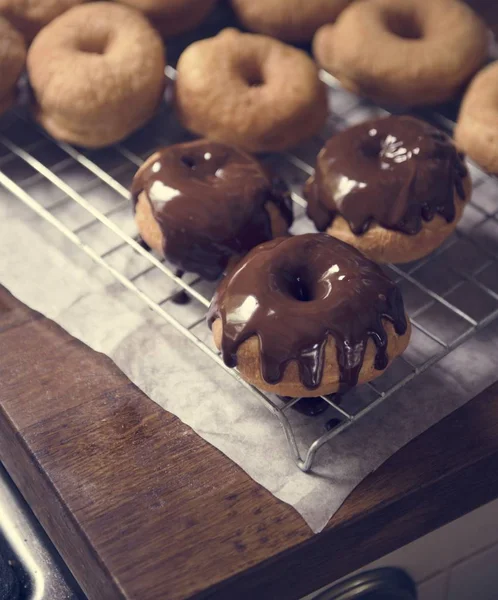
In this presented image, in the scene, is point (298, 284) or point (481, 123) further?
point (481, 123)

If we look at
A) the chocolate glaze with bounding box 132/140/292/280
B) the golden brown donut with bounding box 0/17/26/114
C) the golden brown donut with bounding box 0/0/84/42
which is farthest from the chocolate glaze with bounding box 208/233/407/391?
the golden brown donut with bounding box 0/0/84/42

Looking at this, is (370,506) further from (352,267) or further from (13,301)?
(13,301)

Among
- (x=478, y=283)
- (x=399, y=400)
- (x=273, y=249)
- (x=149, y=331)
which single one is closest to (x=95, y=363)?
(x=149, y=331)

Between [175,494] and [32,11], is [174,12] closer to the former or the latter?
[32,11]

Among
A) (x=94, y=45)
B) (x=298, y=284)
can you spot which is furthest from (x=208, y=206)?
(x=94, y=45)

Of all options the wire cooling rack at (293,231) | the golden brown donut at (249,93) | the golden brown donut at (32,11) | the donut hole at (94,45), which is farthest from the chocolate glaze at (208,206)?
the golden brown donut at (32,11)

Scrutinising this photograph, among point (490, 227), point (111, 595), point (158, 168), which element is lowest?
point (111, 595)

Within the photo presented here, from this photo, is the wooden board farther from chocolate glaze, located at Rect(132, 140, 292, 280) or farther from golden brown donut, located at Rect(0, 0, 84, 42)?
golden brown donut, located at Rect(0, 0, 84, 42)
